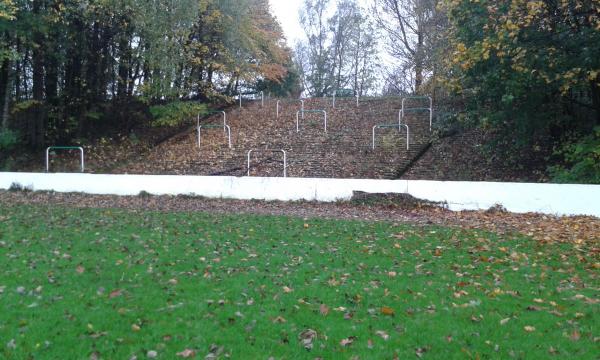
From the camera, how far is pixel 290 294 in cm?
620

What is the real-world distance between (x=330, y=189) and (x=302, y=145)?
750 cm

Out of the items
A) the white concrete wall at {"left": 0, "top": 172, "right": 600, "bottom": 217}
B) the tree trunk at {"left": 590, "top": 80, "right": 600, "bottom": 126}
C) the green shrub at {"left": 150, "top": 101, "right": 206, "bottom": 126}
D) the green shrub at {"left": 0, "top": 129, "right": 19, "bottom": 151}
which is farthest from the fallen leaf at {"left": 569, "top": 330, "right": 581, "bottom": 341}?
the green shrub at {"left": 0, "top": 129, "right": 19, "bottom": 151}

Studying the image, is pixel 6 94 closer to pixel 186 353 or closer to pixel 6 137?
pixel 6 137

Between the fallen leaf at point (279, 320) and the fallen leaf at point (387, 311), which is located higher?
the fallen leaf at point (387, 311)

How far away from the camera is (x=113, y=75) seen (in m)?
27.3

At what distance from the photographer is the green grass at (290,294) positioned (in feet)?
15.3

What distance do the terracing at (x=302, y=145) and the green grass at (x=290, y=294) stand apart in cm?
960

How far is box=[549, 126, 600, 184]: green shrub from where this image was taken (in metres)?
15.3

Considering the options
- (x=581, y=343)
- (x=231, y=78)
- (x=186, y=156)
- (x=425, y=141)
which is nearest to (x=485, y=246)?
(x=581, y=343)

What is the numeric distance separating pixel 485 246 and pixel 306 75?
37.9 m

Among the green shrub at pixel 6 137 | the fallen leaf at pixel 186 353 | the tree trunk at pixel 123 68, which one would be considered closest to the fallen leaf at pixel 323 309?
the fallen leaf at pixel 186 353

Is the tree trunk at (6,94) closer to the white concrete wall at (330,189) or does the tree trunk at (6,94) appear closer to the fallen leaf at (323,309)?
the white concrete wall at (330,189)

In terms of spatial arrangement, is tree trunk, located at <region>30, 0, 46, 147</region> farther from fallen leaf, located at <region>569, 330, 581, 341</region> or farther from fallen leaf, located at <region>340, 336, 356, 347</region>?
fallen leaf, located at <region>569, 330, 581, 341</region>

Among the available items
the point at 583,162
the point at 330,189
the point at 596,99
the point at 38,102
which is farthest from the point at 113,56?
the point at 583,162
